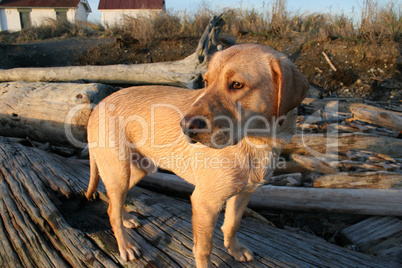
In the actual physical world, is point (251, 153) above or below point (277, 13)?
below

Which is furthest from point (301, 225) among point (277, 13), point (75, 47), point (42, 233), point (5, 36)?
point (5, 36)

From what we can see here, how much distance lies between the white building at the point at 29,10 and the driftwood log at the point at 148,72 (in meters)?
25.0

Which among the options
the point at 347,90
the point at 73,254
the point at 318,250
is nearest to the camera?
the point at 73,254

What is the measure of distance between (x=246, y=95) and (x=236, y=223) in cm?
134

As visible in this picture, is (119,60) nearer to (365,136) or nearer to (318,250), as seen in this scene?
(365,136)

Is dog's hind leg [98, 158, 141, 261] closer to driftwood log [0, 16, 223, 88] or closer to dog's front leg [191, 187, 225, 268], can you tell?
dog's front leg [191, 187, 225, 268]

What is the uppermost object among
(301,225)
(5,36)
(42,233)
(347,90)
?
(5,36)

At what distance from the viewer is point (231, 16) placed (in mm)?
13945

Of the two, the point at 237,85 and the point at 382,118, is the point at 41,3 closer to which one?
the point at 382,118

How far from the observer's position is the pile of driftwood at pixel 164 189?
269 cm

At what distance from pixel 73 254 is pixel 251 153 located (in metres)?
1.91

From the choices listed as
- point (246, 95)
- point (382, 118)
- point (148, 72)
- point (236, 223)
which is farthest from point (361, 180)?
point (148, 72)

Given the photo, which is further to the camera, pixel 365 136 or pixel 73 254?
pixel 365 136

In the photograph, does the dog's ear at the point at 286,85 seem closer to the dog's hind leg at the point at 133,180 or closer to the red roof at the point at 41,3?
the dog's hind leg at the point at 133,180
